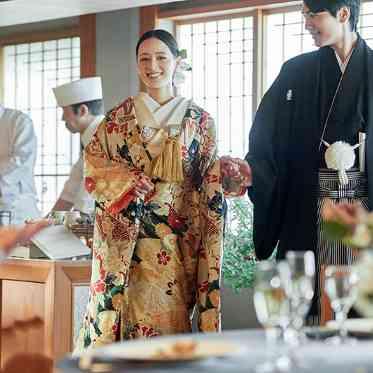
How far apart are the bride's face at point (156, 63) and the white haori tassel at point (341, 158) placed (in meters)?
0.67

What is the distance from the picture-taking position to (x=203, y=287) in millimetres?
3619

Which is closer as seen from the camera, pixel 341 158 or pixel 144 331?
pixel 341 158

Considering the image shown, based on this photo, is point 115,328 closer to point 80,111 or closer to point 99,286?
point 99,286

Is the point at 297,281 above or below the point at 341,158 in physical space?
below

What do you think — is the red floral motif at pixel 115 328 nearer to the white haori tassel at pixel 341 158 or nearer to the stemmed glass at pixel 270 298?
the white haori tassel at pixel 341 158

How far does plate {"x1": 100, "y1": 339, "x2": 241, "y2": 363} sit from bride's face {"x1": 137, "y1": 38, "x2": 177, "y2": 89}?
67.1 inches

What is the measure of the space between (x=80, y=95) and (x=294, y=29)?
167 cm

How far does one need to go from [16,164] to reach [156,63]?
298 cm

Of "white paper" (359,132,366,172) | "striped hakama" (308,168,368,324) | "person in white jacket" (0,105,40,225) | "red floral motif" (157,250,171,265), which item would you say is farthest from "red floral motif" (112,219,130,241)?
"person in white jacket" (0,105,40,225)

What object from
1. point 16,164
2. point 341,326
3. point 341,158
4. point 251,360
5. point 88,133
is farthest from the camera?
point 16,164

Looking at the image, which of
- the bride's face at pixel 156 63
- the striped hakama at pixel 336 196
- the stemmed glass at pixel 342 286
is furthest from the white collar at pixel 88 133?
the stemmed glass at pixel 342 286

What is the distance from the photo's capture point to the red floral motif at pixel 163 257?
357cm

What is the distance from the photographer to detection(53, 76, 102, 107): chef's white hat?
5703 millimetres

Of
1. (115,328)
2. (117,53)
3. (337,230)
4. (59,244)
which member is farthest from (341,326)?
(117,53)
